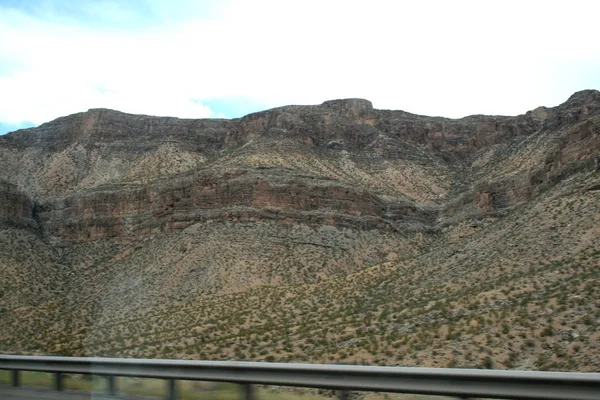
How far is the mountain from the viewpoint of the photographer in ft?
79.9

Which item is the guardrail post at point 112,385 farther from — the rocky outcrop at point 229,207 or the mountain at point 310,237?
the rocky outcrop at point 229,207

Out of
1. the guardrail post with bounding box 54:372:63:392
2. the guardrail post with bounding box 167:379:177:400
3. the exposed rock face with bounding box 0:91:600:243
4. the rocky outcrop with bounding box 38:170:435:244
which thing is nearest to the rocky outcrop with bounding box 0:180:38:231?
the exposed rock face with bounding box 0:91:600:243

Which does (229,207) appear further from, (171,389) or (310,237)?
(171,389)

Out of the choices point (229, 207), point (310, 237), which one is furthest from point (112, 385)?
point (229, 207)

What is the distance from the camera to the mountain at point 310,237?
24344 mm

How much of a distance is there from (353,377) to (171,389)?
2.83m

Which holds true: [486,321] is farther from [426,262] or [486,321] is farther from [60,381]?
[426,262]

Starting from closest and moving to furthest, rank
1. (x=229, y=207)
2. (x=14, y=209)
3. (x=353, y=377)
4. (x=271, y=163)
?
(x=353, y=377), (x=229, y=207), (x=271, y=163), (x=14, y=209)

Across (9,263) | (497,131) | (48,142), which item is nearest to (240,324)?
(9,263)

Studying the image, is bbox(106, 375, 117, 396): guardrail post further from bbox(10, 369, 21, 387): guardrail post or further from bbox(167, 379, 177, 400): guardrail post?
bbox(10, 369, 21, 387): guardrail post

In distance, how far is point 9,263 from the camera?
5900cm

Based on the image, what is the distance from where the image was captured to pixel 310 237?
199 feet

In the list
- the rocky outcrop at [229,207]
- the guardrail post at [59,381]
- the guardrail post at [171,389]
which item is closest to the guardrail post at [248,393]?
the guardrail post at [171,389]

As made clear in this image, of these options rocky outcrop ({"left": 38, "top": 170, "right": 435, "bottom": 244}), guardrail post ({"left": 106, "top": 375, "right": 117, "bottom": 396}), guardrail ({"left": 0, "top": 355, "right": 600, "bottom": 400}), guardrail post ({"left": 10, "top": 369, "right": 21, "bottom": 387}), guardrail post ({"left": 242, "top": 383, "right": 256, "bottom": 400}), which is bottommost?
guardrail post ({"left": 10, "top": 369, "right": 21, "bottom": 387})
